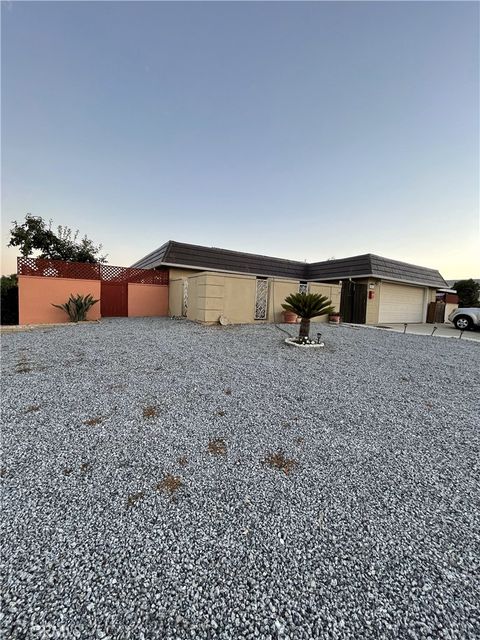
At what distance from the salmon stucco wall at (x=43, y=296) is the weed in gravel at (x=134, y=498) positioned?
996 centimetres

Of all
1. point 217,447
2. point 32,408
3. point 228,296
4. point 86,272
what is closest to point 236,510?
point 217,447

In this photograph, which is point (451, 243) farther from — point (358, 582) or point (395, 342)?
point (358, 582)

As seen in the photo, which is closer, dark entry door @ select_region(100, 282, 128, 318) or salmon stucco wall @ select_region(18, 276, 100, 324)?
salmon stucco wall @ select_region(18, 276, 100, 324)

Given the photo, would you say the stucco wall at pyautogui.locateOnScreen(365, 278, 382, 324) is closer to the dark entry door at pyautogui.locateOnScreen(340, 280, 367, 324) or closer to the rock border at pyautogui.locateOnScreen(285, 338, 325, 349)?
the dark entry door at pyautogui.locateOnScreen(340, 280, 367, 324)

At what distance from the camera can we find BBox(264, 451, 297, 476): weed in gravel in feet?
7.20

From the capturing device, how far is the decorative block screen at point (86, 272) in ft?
29.5

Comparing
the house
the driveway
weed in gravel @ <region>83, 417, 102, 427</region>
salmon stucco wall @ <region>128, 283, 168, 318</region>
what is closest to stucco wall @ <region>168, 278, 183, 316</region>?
the house

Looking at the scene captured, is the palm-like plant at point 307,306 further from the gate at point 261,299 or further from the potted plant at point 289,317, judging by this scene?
the potted plant at point 289,317

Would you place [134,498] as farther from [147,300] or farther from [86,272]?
[147,300]

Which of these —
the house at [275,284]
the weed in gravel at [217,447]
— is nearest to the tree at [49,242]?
the house at [275,284]

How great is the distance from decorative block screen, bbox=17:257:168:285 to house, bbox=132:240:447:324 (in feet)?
2.24

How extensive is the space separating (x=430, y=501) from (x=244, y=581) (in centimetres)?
157

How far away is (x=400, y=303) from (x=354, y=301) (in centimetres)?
412

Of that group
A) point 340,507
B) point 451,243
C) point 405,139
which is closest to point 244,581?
point 340,507
